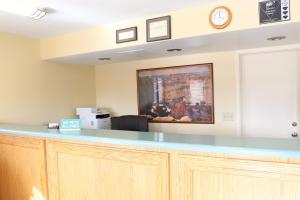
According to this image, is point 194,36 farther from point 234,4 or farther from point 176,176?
point 176,176

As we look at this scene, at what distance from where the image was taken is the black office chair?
3.44 m

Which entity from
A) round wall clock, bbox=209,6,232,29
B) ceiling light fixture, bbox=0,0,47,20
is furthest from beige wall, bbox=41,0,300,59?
ceiling light fixture, bbox=0,0,47,20

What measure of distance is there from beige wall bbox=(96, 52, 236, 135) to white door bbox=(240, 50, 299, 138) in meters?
0.17

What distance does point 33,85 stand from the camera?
3498 millimetres

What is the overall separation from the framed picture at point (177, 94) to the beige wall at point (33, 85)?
3.48 ft

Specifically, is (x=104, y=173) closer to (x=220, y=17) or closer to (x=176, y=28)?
(x=176, y=28)

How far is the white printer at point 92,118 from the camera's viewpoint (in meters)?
3.98

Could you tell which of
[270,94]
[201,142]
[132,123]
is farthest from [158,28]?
[270,94]

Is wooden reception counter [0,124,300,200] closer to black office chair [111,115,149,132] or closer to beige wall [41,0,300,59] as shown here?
beige wall [41,0,300,59]

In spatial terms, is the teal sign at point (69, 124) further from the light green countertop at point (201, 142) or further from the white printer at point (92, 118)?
the white printer at point (92, 118)

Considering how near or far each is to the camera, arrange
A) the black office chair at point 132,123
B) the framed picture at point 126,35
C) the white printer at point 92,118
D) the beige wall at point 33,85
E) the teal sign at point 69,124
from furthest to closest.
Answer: the white printer at point 92,118, the black office chair at point 132,123, the beige wall at point 33,85, the framed picture at point 126,35, the teal sign at point 69,124

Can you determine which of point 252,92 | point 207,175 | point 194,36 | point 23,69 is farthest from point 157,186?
point 23,69

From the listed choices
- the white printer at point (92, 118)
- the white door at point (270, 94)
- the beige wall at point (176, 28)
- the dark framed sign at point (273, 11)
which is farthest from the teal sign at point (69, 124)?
the white door at point (270, 94)

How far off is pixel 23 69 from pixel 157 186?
2616mm
